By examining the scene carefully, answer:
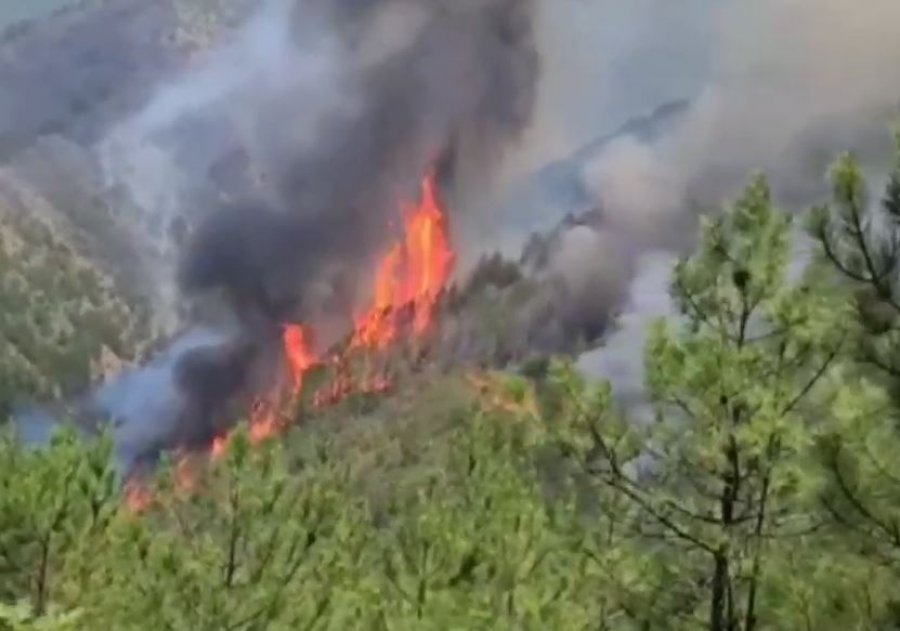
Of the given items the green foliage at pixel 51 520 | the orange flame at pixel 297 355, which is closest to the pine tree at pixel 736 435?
the green foliage at pixel 51 520

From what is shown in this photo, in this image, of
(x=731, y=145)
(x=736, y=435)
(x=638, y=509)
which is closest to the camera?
(x=736, y=435)

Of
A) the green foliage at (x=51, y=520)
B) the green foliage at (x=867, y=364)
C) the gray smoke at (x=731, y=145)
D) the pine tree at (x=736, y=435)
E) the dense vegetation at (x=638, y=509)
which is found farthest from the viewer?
the gray smoke at (x=731, y=145)

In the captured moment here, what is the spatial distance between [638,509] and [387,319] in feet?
42.4

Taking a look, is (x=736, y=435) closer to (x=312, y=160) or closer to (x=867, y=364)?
(x=867, y=364)

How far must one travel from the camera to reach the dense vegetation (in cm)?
383

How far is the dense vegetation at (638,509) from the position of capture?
3830 millimetres

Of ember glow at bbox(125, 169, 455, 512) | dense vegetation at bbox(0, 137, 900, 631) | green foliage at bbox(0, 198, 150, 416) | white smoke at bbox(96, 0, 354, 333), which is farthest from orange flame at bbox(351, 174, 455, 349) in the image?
dense vegetation at bbox(0, 137, 900, 631)

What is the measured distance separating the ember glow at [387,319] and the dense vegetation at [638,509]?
33.0 feet

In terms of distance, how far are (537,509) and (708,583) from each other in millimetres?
1311

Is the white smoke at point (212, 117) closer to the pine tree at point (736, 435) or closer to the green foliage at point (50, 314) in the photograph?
the green foliage at point (50, 314)

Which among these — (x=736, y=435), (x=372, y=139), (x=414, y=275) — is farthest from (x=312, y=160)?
(x=736, y=435)

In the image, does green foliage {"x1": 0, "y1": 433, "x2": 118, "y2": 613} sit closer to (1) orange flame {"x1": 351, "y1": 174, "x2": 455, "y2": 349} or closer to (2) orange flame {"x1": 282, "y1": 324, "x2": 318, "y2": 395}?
(1) orange flame {"x1": 351, "y1": 174, "x2": 455, "y2": 349}

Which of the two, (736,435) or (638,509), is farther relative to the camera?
(638,509)

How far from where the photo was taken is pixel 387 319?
1753cm
